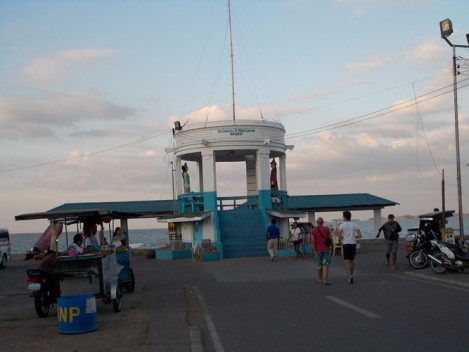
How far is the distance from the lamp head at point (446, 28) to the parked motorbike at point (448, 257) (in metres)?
9.38

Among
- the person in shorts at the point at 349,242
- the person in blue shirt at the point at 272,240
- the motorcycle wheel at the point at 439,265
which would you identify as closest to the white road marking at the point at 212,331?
the person in shorts at the point at 349,242

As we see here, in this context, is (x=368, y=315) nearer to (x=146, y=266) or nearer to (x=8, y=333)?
(x=8, y=333)

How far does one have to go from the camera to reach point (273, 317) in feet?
42.0

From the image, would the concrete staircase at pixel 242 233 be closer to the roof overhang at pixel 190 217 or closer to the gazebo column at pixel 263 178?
the gazebo column at pixel 263 178

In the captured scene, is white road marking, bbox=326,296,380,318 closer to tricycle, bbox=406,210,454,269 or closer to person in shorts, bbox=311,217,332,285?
person in shorts, bbox=311,217,332,285

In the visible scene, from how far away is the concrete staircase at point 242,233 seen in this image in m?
33.4

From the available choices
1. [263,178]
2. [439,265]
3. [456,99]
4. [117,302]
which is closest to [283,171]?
[263,178]

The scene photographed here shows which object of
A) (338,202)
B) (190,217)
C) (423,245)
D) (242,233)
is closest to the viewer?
(423,245)

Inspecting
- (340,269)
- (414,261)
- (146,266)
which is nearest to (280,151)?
(146,266)

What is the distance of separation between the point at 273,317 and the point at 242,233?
853 inches

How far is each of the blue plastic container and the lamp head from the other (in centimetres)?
1908

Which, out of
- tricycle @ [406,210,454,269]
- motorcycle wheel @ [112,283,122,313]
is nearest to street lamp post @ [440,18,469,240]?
tricycle @ [406,210,454,269]

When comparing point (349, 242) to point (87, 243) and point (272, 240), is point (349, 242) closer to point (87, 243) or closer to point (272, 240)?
point (87, 243)

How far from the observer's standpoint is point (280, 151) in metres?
36.7
